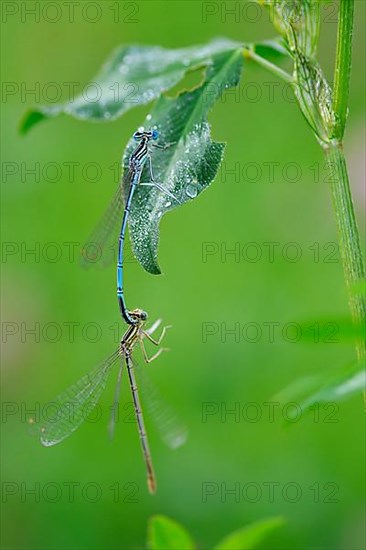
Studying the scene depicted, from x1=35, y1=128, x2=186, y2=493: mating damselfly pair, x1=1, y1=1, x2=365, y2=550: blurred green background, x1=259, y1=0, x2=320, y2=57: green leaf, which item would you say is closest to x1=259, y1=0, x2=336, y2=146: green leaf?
x1=259, y1=0, x2=320, y2=57: green leaf

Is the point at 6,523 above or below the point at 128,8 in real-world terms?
below

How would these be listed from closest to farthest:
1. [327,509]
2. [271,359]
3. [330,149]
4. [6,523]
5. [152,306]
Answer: [330,149] < [327,509] < [6,523] < [271,359] < [152,306]

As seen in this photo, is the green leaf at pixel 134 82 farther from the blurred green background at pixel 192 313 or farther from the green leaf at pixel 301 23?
the blurred green background at pixel 192 313

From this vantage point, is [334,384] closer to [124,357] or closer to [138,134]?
[138,134]

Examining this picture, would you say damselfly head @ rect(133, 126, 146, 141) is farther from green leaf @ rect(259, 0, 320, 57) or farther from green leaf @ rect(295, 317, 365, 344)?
green leaf @ rect(295, 317, 365, 344)

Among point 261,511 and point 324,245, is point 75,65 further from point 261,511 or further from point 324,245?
point 261,511

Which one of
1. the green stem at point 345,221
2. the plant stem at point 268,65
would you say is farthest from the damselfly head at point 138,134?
the green stem at point 345,221

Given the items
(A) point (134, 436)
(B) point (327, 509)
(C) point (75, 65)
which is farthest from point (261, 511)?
(C) point (75, 65)
